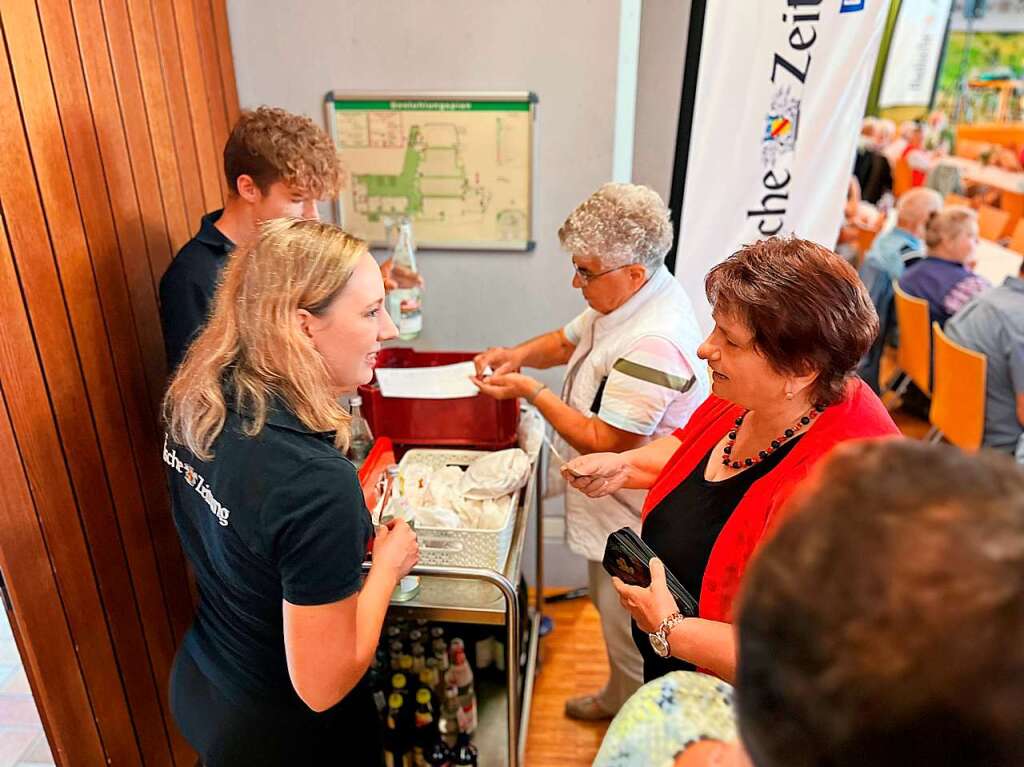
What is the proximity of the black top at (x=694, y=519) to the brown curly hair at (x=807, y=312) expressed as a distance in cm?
15

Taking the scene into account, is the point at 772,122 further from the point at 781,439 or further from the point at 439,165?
the point at 781,439

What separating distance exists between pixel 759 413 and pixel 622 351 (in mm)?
480

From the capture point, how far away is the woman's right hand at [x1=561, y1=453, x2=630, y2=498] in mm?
1720

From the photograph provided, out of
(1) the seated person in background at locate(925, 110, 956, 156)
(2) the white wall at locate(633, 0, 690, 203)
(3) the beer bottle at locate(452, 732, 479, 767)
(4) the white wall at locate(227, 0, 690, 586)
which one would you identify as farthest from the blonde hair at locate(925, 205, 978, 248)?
(1) the seated person in background at locate(925, 110, 956, 156)

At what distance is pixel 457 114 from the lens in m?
2.40

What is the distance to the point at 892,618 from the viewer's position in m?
0.42

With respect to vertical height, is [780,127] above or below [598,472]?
above

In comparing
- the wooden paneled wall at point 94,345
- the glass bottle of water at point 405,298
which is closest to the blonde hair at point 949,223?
the glass bottle of water at point 405,298

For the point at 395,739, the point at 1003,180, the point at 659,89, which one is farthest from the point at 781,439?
the point at 1003,180

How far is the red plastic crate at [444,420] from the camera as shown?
6.45 ft

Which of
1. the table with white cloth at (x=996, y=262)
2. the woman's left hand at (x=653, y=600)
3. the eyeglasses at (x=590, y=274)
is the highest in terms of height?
the eyeglasses at (x=590, y=274)

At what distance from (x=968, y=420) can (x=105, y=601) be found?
3.46 m

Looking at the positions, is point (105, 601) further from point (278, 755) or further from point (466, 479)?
point (466, 479)

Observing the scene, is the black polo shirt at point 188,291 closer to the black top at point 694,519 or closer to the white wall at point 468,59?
the white wall at point 468,59
